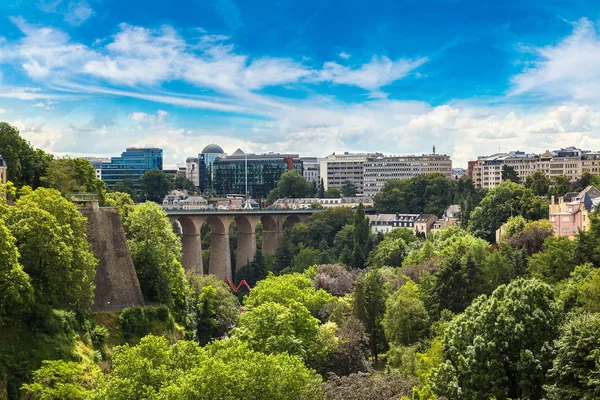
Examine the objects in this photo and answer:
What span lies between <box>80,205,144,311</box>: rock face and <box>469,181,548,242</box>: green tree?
139 ft

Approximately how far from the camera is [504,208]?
84875 mm

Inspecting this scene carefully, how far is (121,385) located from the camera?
33031 millimetres

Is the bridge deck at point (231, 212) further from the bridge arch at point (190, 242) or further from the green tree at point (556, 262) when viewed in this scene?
the green tree at point (556, 262)

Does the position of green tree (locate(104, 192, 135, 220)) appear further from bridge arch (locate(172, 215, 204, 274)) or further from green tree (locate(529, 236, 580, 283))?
green tree (locate(529, 236, 580, 283))

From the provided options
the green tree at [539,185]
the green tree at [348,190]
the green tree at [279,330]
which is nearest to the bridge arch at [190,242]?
the green tree at [539,185]

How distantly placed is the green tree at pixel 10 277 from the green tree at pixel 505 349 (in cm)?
1877

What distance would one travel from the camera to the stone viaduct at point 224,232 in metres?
96.7

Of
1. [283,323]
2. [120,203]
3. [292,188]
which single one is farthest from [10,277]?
[292,188]

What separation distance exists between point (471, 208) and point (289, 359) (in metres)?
65.1

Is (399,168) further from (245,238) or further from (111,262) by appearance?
(111,262)

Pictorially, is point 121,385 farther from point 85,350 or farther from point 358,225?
point 358,225

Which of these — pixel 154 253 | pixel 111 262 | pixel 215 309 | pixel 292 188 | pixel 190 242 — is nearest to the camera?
pixel 111 262

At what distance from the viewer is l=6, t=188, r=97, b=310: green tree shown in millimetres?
42656

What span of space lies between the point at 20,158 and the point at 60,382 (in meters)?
29.1
